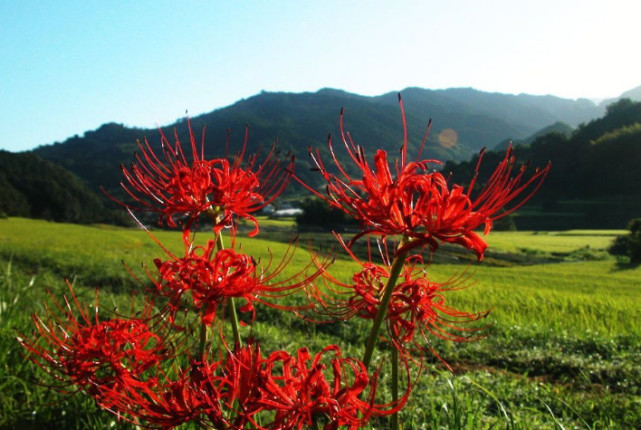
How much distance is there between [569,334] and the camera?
6270 millimetres

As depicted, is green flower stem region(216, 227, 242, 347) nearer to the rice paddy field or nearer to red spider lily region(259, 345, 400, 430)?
the rice paddy field

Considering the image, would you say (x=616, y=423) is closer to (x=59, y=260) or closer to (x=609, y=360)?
(x=609, y=360)

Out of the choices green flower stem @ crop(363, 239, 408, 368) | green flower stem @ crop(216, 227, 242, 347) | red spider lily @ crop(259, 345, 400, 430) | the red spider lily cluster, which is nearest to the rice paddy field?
green flower stem @ crop(216, 227, 242, 347)

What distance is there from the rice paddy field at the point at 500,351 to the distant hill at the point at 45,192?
139 feet

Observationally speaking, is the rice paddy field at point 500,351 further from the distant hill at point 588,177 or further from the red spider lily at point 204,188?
the distant hill at point 588,177

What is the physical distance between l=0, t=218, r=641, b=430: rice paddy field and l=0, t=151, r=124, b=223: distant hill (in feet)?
139

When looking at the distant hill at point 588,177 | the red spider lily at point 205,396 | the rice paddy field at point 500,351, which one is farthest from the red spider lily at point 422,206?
the distant hill at point 588,177

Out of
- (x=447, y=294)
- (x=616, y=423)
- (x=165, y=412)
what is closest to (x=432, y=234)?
(x=165, y=412)

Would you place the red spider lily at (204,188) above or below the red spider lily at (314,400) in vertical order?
above

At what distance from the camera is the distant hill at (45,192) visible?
48.7 m

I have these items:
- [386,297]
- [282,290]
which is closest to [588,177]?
[282,290]

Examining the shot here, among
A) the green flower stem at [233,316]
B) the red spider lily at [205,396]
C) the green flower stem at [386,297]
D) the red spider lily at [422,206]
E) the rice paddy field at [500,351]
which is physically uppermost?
the red spider lily at [422,206]

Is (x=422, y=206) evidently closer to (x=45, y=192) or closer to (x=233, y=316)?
(x=233, y=316)

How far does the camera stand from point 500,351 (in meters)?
5.93
